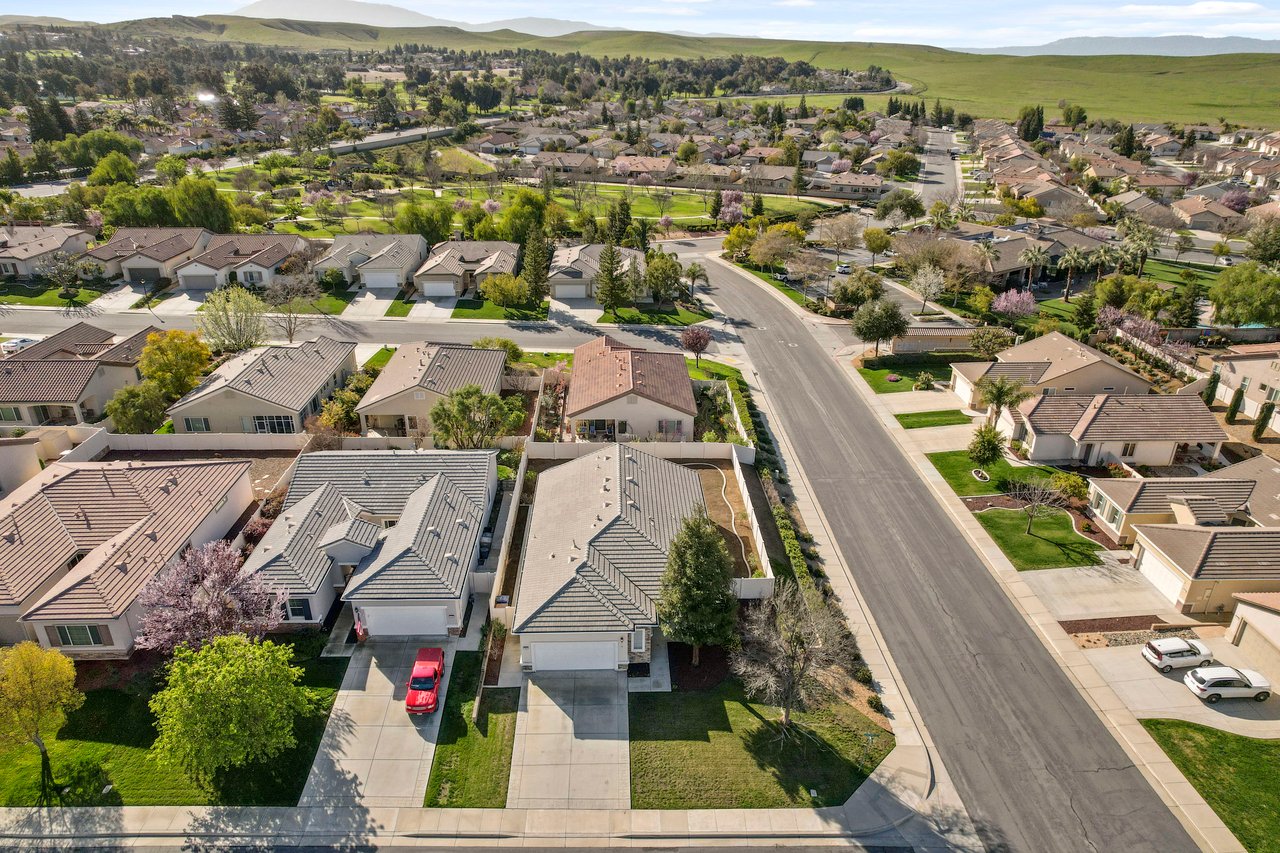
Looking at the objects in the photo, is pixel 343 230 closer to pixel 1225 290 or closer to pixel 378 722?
pixel 378 722

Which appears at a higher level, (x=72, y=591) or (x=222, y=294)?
(x=222, y=294)

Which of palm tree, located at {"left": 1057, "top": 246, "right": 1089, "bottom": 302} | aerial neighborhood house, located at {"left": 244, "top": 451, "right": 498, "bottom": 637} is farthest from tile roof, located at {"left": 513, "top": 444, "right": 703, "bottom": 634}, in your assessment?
palm tree, located at {"left": 1057, "top": 246, "right": 1089, "bottom": 302}

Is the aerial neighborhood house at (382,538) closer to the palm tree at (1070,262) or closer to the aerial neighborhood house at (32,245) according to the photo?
the aerial neighborhood house at (32,245)

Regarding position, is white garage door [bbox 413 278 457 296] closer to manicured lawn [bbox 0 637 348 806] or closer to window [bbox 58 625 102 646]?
window [bbox 58 625 102 646]

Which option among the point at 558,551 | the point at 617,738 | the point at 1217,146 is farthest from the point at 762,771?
the point at 1217,146

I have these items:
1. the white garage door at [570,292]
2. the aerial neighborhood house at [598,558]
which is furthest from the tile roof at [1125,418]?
the white garage door at [570,292]

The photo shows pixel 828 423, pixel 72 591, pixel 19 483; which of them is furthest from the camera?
pixel 828 423
